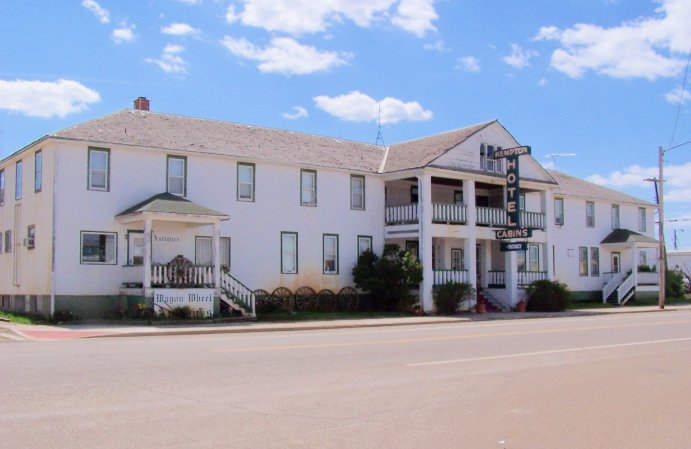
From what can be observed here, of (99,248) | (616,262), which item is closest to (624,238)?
(616,262)

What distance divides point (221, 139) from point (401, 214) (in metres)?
8.76

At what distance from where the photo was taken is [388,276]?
1252 inches

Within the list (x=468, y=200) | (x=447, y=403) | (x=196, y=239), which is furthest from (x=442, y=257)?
(x=447, y=403)

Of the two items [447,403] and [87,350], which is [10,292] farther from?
[447,403]

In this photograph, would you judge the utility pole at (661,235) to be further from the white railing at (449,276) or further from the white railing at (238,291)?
the white railing at (238,291)

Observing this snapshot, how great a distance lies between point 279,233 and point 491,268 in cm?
1316

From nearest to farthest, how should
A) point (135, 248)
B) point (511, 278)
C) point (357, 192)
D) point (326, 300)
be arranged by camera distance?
point (135, 248) → point (326, 300) → point (357, 192) → point (511, 278)

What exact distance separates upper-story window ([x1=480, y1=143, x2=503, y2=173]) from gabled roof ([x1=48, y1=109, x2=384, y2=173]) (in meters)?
4.89

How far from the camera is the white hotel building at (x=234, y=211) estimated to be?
2567 cm

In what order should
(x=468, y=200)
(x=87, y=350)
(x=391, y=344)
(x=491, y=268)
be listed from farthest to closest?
(x=491, y=268) → (x=468, y=200) → (x=391, y=344) → (x=87, y=350)

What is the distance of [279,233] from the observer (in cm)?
3067

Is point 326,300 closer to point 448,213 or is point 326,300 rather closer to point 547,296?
point 448,213

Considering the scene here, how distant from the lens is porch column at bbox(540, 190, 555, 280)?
121 feet

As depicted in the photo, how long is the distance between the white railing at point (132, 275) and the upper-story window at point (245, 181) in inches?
216
